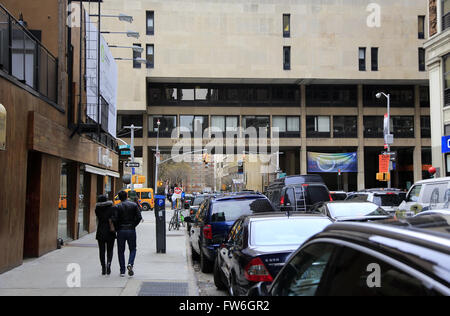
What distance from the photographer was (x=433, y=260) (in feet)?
5.98

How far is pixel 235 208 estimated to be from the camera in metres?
11.1

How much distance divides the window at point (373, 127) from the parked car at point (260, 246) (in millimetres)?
47867

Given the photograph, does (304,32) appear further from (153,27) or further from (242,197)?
(242,197)

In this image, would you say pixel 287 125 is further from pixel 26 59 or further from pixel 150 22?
pixel 26 59

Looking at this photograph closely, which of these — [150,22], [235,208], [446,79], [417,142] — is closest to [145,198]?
[150,22]

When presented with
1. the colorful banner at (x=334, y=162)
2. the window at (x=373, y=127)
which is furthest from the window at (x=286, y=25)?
the window at (x=373, y=127)

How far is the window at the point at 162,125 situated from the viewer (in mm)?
51625

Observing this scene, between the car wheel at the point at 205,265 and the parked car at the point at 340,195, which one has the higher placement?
the parked car at the point at 340,195

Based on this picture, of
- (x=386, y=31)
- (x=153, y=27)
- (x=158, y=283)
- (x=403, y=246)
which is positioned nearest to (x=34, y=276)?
(x=158, y=283)

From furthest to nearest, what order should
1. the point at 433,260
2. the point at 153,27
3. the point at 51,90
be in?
the point at 153,27 → the point at 51,90 → the point at 433,260

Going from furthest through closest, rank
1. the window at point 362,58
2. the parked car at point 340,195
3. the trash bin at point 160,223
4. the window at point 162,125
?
the window at point 162,125 → the window at point 362,58 → the parked car at point 340,195 → the trash bin at point 160,223

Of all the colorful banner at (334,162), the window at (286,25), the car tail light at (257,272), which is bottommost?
the car tail light at (257,272)

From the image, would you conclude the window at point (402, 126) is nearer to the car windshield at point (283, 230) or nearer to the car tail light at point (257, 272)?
the car windshield at point (283, 230)
